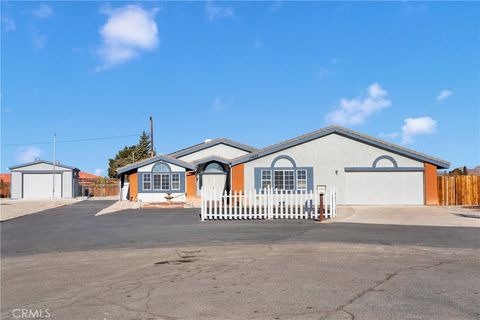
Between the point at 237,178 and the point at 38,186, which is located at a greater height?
the point at 237,178

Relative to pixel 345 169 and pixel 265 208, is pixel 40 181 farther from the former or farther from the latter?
pixel 265 208

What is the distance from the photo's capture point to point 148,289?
689 cm

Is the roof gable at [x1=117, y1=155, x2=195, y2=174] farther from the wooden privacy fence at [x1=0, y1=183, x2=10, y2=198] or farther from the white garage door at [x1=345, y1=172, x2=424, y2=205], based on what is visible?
the wooden privacy fence at [x1=0, y1=183, x2=10, y2=198]

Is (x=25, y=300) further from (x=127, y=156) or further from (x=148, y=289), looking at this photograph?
(x=127, y=156)

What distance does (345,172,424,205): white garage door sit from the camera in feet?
90.4

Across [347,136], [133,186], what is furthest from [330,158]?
[133,186]

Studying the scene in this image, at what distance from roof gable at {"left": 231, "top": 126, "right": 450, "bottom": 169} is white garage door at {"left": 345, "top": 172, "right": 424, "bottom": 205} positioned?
116 centimetres

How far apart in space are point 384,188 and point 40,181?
34196 millimetres

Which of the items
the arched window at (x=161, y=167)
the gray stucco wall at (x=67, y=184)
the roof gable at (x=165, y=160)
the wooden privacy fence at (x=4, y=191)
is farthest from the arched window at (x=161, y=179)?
the wooden privacy fence at (x=4, y=191)

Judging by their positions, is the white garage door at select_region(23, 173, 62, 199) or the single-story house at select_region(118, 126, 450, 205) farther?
the white garage door at select_region(23, 173, 62, 199)

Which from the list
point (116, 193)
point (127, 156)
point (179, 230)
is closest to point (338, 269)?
point (179, 230)

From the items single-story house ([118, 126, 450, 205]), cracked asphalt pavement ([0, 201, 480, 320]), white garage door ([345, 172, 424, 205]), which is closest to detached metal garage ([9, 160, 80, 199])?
single-story house ([118, 126, 450, 205])

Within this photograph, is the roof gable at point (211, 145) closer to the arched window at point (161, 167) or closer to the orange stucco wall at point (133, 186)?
the arched window at point (161, 167)

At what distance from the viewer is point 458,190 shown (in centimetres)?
2811
